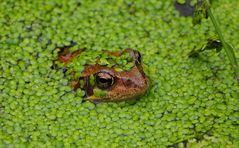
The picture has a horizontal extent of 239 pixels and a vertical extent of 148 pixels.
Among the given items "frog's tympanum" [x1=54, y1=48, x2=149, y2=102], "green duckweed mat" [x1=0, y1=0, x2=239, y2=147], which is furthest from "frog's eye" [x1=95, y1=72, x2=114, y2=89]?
"green duckweed mat" [x1=0, y1=0, x2=239, y2=147]

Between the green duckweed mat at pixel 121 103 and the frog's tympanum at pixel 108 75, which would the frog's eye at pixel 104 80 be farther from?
the green duckweed mat at pixel 121 103

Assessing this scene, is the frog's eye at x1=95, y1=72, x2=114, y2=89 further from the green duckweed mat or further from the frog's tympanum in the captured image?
the green duckweed mat

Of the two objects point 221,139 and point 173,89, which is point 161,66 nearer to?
point 173,89

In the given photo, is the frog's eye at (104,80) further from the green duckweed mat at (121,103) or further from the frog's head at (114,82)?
the green duckweed mat at (121,103)

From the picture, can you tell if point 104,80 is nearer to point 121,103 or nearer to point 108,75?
point 108,75

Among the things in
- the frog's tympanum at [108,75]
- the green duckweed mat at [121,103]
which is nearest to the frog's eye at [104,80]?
the frog's tympanum at [108,75]
